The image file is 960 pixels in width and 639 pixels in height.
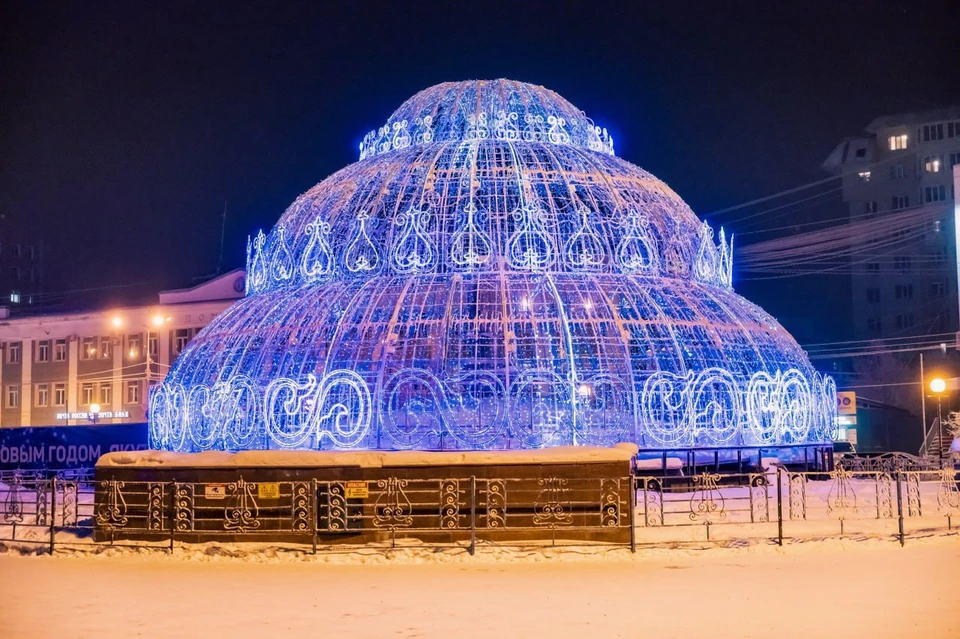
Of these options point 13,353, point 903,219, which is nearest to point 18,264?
point 13,353

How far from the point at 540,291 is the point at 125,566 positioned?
11.2m

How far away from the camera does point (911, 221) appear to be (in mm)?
68188

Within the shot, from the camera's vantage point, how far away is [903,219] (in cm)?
6850

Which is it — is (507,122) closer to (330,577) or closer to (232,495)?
(232,495)

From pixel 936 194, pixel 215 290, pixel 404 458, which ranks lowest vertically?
pixel 404 458

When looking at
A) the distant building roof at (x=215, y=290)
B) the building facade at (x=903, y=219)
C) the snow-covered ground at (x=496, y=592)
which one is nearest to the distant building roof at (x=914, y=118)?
the building facade at (x=903, y=219)

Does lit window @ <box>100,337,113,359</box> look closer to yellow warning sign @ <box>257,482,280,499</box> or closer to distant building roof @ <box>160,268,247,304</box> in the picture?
distant building roof @ <box>160,268,247,304</box>

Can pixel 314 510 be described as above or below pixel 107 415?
below

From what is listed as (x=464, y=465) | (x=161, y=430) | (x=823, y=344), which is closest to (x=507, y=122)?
(x=161, y=430)

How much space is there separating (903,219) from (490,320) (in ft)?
170

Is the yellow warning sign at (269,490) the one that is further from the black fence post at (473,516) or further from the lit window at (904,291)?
the lit window at (904,291)

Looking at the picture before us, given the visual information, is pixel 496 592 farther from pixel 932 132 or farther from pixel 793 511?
pixel 932 132

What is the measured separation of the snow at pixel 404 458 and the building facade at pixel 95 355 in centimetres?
3715

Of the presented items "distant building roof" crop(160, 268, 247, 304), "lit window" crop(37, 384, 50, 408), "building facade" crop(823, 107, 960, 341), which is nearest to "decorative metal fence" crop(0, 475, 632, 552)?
"distant building roof" crop(160, 268, 247, 304)
